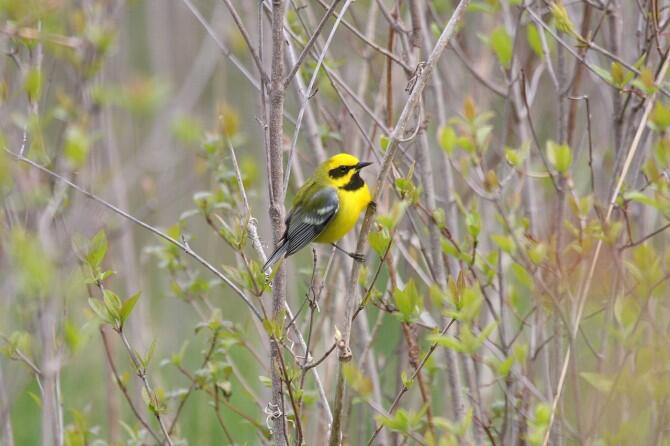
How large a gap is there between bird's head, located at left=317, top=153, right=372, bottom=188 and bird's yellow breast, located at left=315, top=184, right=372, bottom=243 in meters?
0.03

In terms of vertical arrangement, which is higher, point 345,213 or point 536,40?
point 536,40

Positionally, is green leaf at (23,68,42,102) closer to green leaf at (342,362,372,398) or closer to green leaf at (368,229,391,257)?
green leaf at (368,229,391,257)

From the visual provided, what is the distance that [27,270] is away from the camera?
4.97 ft

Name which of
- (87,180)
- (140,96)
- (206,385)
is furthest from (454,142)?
(140,96)

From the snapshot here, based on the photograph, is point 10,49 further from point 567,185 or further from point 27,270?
point 567,185

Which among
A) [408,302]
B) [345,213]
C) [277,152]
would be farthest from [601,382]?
[345,213]

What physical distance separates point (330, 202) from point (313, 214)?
78mm

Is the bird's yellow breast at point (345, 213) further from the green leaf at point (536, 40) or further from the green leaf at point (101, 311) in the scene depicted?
the green leaf at point (101, 311)

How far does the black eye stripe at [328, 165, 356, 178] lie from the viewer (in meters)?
3.14

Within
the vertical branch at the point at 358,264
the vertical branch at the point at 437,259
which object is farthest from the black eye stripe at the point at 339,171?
the vertical branch at the point at 358,264

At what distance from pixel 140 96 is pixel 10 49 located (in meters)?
0.88

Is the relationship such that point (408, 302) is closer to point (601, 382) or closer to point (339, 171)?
point (601, 382)

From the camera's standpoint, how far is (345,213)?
317 centimetres

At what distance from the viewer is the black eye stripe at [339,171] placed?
314cm
